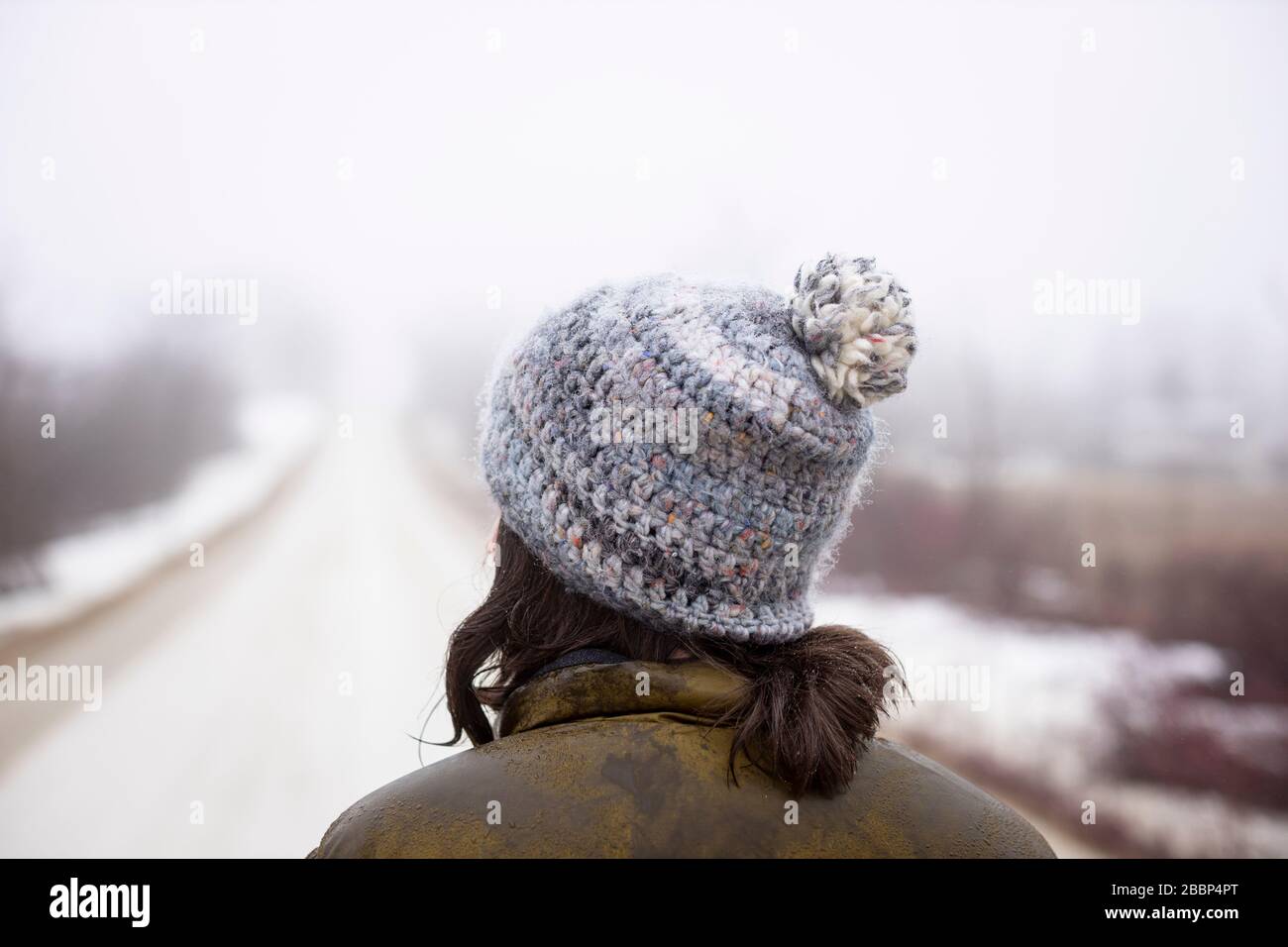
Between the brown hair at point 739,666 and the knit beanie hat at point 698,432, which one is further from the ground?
the knit beanie hat at point 698,432

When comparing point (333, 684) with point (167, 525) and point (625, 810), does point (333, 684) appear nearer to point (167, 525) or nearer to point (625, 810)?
point (167, 525)

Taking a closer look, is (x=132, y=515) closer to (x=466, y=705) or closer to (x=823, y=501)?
(x=466, y=705)

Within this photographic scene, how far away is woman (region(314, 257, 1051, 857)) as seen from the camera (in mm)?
576

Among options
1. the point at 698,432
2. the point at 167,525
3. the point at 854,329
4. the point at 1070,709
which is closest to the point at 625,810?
the point at 698,432

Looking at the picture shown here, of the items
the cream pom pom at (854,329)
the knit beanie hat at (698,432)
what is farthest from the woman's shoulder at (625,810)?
the cream pom pom at (854,329)

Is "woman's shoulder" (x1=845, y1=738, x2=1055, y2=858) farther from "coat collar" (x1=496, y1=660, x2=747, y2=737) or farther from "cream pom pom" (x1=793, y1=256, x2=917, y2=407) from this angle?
"cream pom pom" (x1=793, y1=256, x2=917, y2=407)

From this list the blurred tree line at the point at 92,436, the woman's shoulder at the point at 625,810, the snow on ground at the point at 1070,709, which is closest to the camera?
the woman's shoulder at the point at 625,810

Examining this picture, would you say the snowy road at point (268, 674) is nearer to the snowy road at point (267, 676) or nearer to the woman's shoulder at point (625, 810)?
the snowy road at point (267, 676)

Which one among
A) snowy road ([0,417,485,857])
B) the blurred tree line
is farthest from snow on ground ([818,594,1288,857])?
the blurred tree line

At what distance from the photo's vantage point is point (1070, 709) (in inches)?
100

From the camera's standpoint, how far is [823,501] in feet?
2.31

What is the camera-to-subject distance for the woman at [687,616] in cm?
58

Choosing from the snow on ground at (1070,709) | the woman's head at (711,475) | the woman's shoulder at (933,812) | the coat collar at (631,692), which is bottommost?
the snow on ground at (1070,709)
